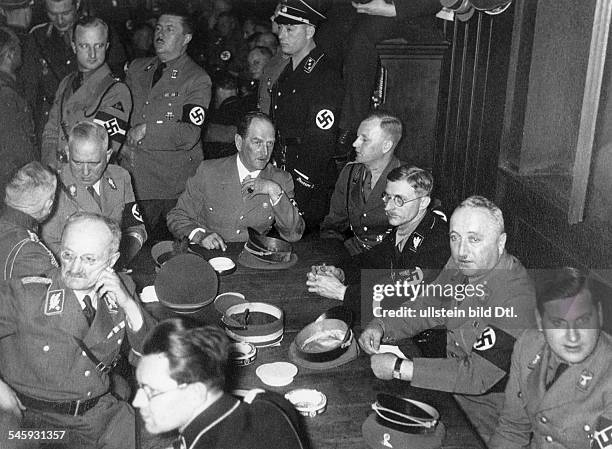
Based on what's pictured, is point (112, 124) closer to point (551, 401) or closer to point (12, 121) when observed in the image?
point (12, 121)

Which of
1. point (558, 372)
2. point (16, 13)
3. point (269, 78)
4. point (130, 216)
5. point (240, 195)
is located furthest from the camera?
point (16, 13)

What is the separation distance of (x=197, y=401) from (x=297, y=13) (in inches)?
114

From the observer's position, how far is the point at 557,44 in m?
3.36

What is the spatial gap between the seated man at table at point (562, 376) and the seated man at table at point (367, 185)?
1.49 metres

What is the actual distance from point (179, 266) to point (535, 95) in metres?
2.14

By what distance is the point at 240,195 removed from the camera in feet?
11.1

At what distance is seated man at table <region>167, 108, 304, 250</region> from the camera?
3.29 metres

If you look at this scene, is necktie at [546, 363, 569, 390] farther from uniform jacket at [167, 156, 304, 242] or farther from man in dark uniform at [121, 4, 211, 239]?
man in dark uniform at [121, 4, 211, 239]

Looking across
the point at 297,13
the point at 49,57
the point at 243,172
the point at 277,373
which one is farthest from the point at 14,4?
the point at 277,373

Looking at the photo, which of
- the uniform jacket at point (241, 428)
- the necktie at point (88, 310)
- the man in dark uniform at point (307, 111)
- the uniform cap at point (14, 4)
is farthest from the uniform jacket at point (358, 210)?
the uniform cap at point (14, 4)

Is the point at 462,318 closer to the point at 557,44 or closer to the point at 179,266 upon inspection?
the point at 179,266

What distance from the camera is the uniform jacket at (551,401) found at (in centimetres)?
191

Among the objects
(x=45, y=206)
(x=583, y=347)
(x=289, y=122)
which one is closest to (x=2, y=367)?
(x=45, y=206)

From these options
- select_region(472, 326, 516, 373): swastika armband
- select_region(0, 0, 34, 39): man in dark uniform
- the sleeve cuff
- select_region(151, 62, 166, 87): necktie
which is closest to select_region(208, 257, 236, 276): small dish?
the sleeve cuff
